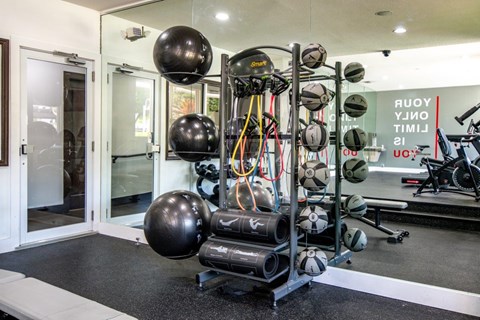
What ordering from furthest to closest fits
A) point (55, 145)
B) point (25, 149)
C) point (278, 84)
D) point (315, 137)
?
1. point (55, 145)
2. point (25, 149)
3. point (278, 84)
4. point (315, 137)

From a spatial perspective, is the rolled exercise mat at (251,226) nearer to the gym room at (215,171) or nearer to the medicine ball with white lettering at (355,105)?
the gym room at (215,171)

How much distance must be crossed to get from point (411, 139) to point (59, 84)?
9448 millimetres

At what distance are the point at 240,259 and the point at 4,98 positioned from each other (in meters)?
3.12

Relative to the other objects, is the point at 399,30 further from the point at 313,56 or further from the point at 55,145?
the point at 55,145

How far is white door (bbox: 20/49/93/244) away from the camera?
4340mm

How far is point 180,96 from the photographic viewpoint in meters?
5.11

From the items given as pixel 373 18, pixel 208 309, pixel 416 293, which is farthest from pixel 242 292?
pixel 373 18

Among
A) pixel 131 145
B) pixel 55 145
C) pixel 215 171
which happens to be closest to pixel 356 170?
pixel 215 171

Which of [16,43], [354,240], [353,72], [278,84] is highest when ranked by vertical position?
[16,43]

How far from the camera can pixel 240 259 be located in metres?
2.84

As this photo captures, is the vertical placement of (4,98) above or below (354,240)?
above

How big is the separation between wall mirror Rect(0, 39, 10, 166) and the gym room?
0.01 m

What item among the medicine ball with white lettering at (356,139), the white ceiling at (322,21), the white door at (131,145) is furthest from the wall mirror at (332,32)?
the medicine ball with white lettering at (356,139)

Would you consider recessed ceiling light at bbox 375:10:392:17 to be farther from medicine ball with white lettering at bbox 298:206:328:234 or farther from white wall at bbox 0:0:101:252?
white wall at bbox 0:0:101:252
